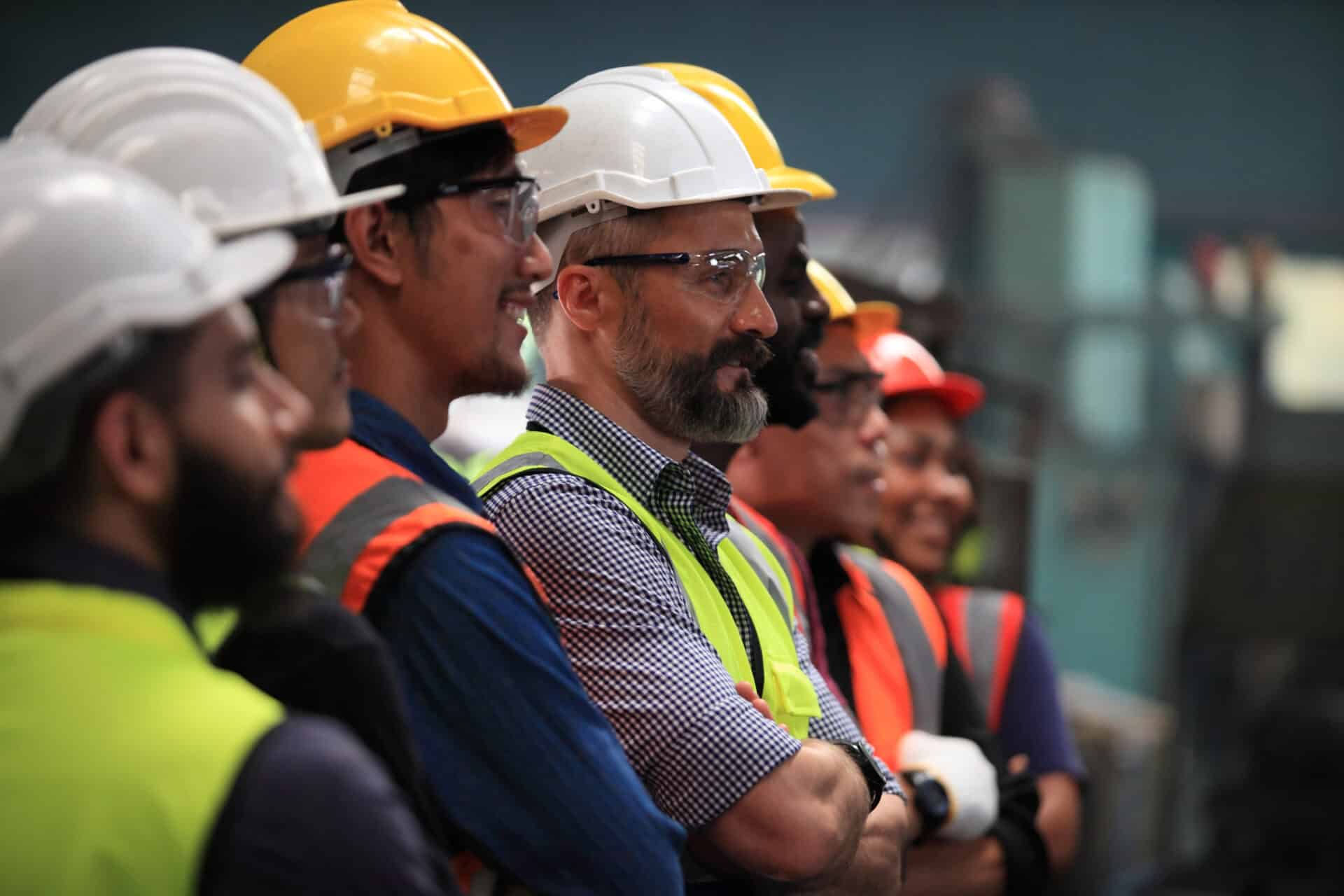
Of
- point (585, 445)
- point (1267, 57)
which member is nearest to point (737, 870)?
point (585, 445)

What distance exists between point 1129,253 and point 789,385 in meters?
7.39

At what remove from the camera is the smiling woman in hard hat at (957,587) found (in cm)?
390

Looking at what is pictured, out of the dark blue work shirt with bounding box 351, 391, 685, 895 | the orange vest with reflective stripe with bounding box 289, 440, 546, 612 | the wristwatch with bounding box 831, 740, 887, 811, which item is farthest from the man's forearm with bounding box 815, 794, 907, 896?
the orange vest with reflective stripe with bounding box 289, 440, 546, 612

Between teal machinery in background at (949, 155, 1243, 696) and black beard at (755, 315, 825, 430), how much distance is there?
6.52 metres

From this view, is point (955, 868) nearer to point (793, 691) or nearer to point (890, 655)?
point (890, 655)

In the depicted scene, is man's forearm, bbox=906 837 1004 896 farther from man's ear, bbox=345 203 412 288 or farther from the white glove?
man's ear, bbox=345 203 412 288

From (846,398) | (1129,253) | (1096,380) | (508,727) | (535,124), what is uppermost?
(535,124)

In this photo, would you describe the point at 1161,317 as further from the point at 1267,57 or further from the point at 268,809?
the point at 268,809

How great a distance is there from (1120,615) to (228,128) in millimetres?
8870

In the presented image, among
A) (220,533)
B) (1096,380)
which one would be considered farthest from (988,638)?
(1096,380)

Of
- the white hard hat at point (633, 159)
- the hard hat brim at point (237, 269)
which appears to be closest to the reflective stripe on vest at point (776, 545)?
the white hard hat at point (633, 159)

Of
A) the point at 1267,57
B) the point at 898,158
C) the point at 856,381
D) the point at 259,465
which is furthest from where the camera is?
the point at 1267,57

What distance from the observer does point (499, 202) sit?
1.94 metres

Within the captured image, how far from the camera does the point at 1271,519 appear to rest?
9766 millimetres
